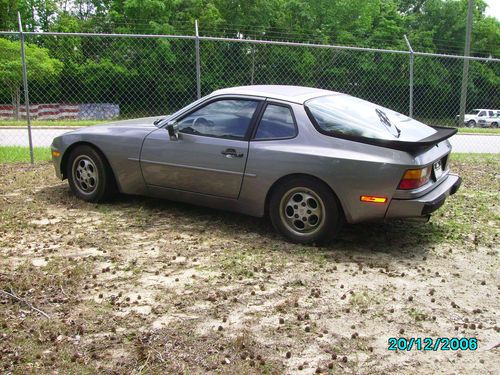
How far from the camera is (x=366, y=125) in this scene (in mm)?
4828

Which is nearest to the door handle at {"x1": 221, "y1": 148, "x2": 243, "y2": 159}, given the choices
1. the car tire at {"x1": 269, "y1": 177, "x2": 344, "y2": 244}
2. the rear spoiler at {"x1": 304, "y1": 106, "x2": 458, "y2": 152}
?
the car tire at {"x1": 269, "y1": 177, "x2": 344, "y2": 244}

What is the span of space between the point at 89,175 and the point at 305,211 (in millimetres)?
2697

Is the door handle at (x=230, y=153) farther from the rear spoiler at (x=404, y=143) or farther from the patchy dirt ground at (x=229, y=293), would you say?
the rear spoiler at (x=404, y=143)

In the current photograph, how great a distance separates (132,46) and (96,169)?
13052 mm

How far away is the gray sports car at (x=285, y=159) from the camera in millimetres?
4547

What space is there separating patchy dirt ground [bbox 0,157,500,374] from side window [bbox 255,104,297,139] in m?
1.01

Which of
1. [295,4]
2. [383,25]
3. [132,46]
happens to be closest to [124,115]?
[132,46]

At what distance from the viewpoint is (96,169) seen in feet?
19.6

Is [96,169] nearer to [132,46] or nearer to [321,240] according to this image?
[321,240]

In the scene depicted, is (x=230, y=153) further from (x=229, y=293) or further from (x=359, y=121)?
(x=229, y=293)

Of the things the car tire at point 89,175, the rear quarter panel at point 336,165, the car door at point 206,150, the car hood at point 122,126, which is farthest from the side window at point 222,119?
the car tire at point 89,175
